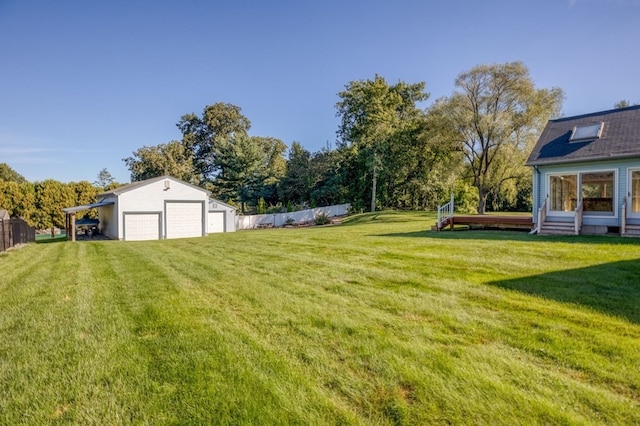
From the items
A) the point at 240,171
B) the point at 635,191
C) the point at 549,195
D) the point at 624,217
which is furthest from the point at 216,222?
the point at 635,191

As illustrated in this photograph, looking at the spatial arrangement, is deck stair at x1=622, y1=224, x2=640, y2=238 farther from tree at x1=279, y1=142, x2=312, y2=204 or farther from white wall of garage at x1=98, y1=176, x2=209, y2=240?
Answer: tree at x1=279, y1=142, x2=312, y2=204

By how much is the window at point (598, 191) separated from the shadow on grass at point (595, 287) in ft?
21.6

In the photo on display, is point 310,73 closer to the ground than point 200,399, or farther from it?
farther from it

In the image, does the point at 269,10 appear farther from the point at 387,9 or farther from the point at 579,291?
the point at 579,291

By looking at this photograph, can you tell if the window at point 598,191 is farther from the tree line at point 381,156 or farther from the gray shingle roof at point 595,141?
the tree line at point 381,156

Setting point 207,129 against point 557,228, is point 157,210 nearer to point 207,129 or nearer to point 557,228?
point 557,228

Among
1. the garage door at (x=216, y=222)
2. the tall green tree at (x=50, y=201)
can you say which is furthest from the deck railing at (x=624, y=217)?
the tall green tree at (x=50, y=201)

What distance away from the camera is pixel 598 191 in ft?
42.5

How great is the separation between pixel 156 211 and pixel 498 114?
857 inches

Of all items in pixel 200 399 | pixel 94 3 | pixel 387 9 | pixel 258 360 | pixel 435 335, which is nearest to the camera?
pixel 200 399

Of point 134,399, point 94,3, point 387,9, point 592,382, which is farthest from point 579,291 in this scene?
point 94,3

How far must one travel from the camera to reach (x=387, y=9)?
40.6 feet

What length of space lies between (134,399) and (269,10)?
14571 mm

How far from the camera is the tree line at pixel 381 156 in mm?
19594
